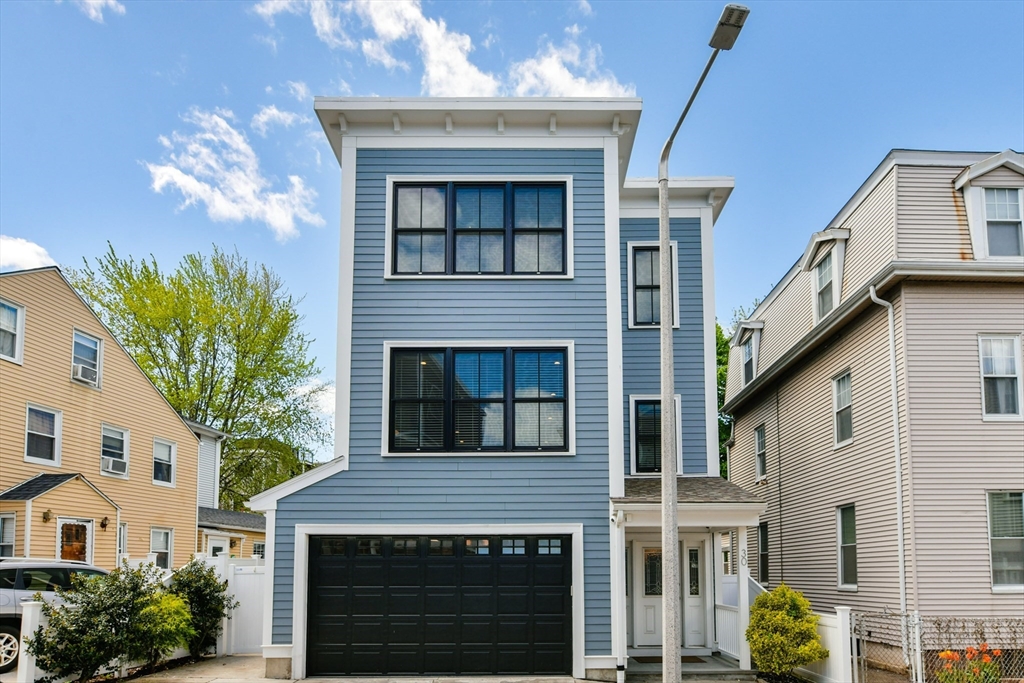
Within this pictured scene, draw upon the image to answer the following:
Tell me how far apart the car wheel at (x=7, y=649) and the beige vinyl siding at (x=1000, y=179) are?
16368 millimetres

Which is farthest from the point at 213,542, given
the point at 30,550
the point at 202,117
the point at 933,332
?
the point at 933,332

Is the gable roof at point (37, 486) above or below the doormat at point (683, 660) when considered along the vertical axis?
above

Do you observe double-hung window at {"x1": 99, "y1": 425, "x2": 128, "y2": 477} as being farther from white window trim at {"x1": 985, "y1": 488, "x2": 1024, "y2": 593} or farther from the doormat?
white window trim at {"x1": 985, "y1": 488, "x2": 1024, "y2": 593}

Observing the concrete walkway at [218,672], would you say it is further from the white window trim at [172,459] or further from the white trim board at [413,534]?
the white window trim at [172,459]

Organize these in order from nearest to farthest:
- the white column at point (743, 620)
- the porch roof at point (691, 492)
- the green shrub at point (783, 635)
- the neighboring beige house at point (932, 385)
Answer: the green shrub at point (783, 635)
the white column at point (743, 620)
the porch roof at point (691, 492)
the neighboring beige house at point (932, 385)

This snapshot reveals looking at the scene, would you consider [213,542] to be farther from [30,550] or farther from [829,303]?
[829,303]

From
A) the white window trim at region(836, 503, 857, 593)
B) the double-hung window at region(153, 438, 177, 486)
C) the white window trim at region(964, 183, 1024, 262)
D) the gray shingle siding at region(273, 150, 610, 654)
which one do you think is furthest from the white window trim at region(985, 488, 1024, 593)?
the double-hung window at region(153, 438, 177, 486)

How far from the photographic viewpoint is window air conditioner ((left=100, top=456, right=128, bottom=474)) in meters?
23.6

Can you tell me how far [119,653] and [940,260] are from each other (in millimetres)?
13731

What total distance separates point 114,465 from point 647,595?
1466 cm

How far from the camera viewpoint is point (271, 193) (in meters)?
37.8

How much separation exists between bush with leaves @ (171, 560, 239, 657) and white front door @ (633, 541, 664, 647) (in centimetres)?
742

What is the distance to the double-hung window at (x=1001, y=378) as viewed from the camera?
14992 mm

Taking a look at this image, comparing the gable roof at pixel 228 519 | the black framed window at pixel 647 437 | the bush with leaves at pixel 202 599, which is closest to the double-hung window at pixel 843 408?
the black framed window at pixel 647 437
